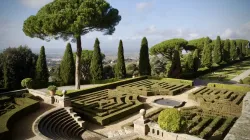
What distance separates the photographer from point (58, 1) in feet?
71.9

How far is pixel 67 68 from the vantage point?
2866 centimetres

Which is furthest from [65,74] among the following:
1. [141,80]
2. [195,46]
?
[195,46]

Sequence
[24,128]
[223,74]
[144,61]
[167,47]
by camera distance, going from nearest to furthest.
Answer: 1. [24,128]
2. [144,61]
3. [223,74]
4. [167,47]

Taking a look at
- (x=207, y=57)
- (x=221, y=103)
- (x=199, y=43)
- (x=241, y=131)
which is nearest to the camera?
(x=241, y=131)

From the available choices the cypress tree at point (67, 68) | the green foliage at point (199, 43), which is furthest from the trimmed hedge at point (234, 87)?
the green foliage at point (199, 43)

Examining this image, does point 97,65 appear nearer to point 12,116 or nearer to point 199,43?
point 12,116

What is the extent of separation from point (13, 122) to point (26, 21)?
1381 cm

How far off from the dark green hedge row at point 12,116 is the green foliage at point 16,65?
407 inches

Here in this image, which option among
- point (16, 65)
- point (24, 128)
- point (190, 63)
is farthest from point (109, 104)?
point (190, 63)

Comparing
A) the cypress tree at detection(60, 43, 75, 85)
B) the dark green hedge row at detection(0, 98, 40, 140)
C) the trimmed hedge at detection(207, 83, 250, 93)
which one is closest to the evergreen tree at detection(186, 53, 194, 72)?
the trimmed hedge at detection(207, 83, 250, 93)

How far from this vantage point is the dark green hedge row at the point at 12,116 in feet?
32.9

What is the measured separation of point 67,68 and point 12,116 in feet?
54.1

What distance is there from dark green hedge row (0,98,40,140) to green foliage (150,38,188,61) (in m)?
31.1

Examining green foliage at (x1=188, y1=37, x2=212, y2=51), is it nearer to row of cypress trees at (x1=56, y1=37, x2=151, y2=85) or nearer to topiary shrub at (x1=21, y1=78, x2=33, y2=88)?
row of cypress trees at (x1=56, y1=37, x2=151, y2=85)
